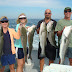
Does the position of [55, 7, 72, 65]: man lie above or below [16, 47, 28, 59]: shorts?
above

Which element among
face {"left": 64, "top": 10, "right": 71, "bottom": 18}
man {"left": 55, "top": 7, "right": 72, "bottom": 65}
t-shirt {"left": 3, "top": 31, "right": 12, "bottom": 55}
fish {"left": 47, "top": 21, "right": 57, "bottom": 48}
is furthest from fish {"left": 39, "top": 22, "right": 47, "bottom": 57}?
t-shirt {"left": 3, "top": 31, "right": 12, "bottom": 55}

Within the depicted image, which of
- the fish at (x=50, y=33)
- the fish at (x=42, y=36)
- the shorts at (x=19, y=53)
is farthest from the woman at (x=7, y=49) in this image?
the fish at (x=50, y=33)

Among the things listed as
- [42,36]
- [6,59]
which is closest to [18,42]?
[6,59]

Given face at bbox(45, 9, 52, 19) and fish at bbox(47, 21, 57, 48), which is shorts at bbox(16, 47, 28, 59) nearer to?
fish at bbox(47, 21, 57, 48)

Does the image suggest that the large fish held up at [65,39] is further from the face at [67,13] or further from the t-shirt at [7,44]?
the t-shirt at [7,44]

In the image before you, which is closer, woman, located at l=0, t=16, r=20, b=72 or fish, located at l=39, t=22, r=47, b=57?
woman, located at l=0, t=16, r=20, b=72

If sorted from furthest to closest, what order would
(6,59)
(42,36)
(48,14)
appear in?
(48,14) → (42,36) → (6,59)

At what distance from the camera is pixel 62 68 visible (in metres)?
2.57

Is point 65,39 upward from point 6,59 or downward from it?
upward

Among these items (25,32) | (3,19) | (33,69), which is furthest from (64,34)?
(33,69)

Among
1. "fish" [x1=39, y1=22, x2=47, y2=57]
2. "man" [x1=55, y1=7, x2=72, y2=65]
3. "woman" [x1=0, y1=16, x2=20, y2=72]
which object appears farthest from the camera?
"man" [x1=55, y1=7, x2=72, y2=65]

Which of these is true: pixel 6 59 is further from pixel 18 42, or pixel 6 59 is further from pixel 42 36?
pixel 42 36

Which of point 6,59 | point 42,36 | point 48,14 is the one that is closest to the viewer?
point 6,59

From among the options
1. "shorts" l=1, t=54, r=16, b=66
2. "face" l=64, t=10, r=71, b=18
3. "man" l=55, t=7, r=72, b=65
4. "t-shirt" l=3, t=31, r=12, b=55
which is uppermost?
"face" l=64, t=10, r=71, b=18
